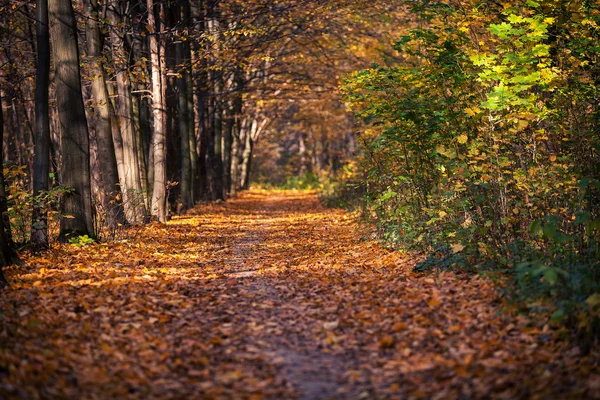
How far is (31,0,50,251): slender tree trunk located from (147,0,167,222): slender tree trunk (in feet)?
22.3

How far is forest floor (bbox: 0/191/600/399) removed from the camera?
16.7 feet

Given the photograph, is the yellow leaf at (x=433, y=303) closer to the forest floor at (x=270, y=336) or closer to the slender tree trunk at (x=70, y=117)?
the forest floor at (x=270, y=336)

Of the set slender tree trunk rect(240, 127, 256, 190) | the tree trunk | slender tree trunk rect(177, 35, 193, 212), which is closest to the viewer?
the tree trunk

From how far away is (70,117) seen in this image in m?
12.4

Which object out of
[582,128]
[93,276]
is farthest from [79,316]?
[582,128]

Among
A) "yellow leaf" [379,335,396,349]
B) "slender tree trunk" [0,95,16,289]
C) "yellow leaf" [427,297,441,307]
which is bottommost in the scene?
"yellow leaf" [379,335,396,349]

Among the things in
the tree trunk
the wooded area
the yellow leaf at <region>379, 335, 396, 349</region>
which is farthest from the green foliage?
the tree trunk

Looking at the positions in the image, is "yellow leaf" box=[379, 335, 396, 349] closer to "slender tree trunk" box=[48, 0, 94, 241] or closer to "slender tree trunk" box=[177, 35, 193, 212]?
"slender tree trunk" box=[48, 0, 94, 241]

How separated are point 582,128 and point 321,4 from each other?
1452 cm

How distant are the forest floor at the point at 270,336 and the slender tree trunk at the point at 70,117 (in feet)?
4.91

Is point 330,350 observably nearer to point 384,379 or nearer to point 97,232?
point 384,379

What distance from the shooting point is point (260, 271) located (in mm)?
10625

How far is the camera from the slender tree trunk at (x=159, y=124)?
60.8ft

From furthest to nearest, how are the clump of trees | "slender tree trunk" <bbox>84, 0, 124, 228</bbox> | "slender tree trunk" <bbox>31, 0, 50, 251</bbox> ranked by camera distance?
"slender tree trunk" <bbox>84, 0, 124, 228</bbox> → the clump of trees → "slender tree trunk" <bbox>31, 0, 50, 251</bbox>
